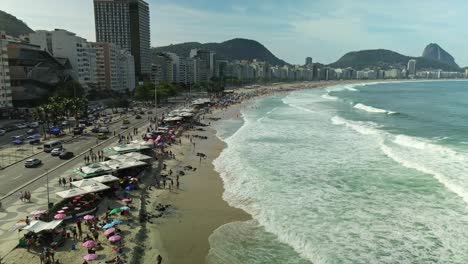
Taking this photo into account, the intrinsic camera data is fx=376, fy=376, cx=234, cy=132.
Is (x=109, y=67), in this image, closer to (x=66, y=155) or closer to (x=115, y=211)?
(x=66, y=155)

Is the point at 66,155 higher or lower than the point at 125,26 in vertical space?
lower

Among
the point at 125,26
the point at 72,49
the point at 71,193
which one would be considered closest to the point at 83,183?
the point at 71,193

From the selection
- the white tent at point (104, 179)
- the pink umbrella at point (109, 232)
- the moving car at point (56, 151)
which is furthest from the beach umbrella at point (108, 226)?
the moving car at point (56, 151)

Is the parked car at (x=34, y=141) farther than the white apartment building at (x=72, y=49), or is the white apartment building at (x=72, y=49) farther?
the white apartment building at (x=72, y=49)

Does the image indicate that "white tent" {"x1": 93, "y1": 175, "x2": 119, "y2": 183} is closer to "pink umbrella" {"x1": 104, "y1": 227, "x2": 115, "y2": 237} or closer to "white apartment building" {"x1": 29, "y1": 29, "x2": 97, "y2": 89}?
"pink umbrella" {"x1": 104, "y1": 227, "x2": 115, "y2": 237}

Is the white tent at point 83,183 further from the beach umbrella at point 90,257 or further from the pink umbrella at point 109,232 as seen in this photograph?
the beach umbrella at point 90,257

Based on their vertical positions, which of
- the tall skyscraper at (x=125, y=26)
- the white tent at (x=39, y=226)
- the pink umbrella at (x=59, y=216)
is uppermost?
the tall skyscraper at (x=125, y=26)
